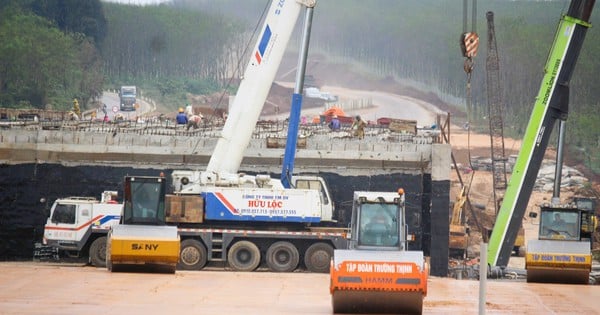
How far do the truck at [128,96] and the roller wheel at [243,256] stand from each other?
4309 cm

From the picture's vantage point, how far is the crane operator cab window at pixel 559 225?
4003cm

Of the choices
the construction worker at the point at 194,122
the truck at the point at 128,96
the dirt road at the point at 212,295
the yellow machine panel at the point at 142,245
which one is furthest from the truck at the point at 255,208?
the truck at the point at 128,96

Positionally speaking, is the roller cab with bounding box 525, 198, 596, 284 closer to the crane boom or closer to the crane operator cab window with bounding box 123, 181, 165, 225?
the crane boom

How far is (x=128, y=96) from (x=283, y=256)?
44803 mm

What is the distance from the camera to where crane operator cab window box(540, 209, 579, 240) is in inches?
1576

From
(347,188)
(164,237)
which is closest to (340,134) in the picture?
Result: (347,188)

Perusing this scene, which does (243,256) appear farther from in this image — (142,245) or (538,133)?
(538,133)

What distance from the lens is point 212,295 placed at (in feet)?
98.9

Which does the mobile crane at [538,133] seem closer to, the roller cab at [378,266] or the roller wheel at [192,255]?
the roller wheel at [192,255]

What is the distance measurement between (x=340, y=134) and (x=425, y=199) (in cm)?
702

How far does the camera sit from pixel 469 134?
90.6 meters

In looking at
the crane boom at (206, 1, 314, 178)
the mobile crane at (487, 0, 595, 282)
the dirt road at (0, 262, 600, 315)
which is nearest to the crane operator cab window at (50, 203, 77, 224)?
the dirt road at (0, 262, 600, 315)

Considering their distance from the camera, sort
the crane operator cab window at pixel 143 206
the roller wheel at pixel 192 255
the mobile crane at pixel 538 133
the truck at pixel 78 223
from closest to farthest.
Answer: the crane operator cab window at pixel 143 206 → the roller wheel at pixel 192 255 → the truck at pixel 78 223 → the mobile crane at pixel 538 133

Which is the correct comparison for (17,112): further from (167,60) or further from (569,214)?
(569,214)
